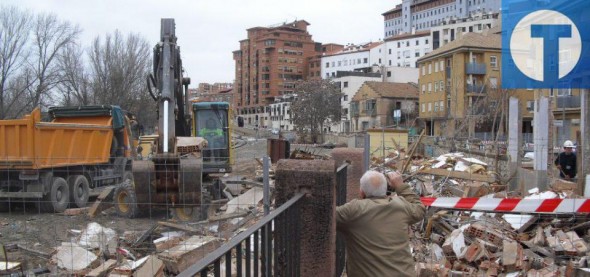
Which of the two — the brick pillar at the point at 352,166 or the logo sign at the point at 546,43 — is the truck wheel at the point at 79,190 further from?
the logo sign at the point at 546,43

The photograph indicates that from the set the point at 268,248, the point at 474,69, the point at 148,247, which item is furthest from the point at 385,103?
the point at 268,248

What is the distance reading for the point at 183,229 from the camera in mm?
10344

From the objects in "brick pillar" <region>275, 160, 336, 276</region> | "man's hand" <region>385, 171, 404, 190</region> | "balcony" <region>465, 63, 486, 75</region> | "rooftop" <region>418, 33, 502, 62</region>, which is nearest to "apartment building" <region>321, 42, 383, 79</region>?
"rooftop" <region>418, 33, 502, 62</region>

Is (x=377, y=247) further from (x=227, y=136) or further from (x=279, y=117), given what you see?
(x=279, y=117)

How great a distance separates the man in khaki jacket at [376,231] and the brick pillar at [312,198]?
154mm

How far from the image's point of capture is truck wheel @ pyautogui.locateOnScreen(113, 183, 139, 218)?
1255cm

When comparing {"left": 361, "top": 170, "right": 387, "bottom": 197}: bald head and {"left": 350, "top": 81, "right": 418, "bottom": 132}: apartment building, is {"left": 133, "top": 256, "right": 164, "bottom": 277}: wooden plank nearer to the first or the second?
{"left": 361, "top": 170, "right": 387, "bottom": 197}: bald head

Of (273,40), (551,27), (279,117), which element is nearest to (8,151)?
(551,27)

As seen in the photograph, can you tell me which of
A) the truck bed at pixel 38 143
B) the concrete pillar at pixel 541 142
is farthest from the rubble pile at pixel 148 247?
the concrete pillar at pixel 541 142

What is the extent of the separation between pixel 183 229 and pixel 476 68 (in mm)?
58840

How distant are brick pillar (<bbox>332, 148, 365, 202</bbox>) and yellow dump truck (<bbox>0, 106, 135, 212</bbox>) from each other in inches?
297

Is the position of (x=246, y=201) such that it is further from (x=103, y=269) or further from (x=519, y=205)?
(x=519, y=205)

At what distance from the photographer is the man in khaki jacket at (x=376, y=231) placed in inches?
155

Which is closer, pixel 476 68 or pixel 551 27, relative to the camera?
pixel 551 27
